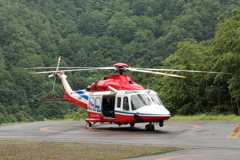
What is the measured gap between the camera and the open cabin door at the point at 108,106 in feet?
72.1

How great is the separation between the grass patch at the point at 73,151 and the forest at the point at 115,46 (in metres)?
20.9

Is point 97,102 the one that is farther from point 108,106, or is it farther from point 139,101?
point 139,101

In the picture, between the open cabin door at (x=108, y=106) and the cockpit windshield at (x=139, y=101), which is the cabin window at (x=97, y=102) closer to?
the open cabin door at (x=108, y=106)

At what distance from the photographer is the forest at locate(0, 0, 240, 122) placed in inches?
1546

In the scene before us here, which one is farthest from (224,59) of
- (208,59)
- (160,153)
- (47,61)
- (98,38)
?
(98,38)

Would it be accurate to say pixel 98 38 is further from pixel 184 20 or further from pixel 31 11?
pixel 184 20

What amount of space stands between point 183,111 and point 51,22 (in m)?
97.2

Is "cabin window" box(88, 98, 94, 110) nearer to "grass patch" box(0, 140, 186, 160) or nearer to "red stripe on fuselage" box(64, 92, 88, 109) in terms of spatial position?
"red stripe on fuselage" box(64, 92, 88, 109)

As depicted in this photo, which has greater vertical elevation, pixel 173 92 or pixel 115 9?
pixel 115 9

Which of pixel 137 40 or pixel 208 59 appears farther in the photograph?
pixel 137 40

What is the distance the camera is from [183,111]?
40594 mm

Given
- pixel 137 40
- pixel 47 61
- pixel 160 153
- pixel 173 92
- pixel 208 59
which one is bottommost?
pixel 160 153

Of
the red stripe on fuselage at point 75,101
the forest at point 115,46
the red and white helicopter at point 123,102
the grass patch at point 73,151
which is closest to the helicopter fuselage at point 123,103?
the red and white helicopter at point 123,102

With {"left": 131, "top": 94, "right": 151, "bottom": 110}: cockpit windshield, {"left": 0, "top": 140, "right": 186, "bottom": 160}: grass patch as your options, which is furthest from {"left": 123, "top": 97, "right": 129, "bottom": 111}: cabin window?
{"left": 0, "top": 140, "right": 186, "bottom": 160}: grass patch
